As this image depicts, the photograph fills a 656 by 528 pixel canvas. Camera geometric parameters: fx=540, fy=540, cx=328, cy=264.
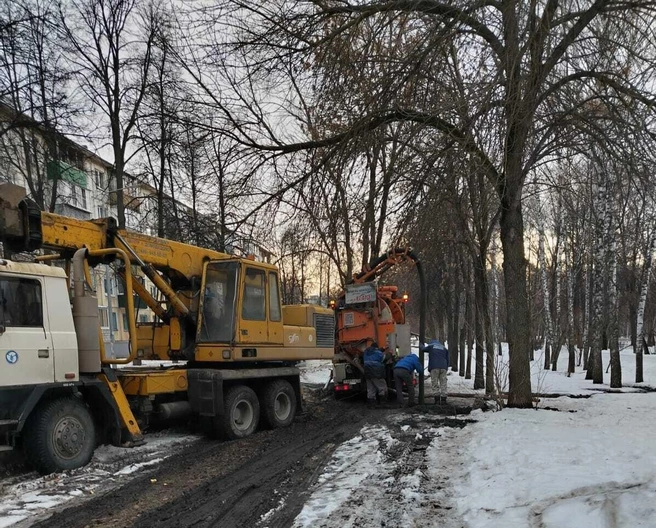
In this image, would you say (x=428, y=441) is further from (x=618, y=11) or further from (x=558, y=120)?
(x=618, y=11)

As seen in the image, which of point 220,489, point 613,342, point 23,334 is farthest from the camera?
point 613,342

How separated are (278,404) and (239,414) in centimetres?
120

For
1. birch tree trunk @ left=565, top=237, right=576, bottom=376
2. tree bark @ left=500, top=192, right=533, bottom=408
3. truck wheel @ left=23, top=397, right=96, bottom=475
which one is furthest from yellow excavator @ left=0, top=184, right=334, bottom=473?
birch tree trunk @ left=565, top=237, right=576, bottom=376

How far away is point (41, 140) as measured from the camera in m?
15.5

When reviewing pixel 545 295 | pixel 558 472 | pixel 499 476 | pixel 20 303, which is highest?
pixel 545 295

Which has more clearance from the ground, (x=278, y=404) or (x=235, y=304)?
(x=235, y=304)

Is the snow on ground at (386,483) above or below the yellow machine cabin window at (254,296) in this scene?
below

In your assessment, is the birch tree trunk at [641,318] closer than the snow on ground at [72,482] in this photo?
No

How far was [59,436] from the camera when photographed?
687 centimetres

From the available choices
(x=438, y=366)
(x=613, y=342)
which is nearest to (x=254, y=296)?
(x=438, y=366)

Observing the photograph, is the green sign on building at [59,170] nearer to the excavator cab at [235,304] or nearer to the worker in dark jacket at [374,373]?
the excavator cab at [235,304]

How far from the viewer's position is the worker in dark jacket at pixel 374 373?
44.0ft

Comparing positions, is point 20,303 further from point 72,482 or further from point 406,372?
point 406,372

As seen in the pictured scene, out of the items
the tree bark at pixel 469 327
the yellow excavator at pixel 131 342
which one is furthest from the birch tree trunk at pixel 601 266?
the yellow excavator at pixel 131 342
